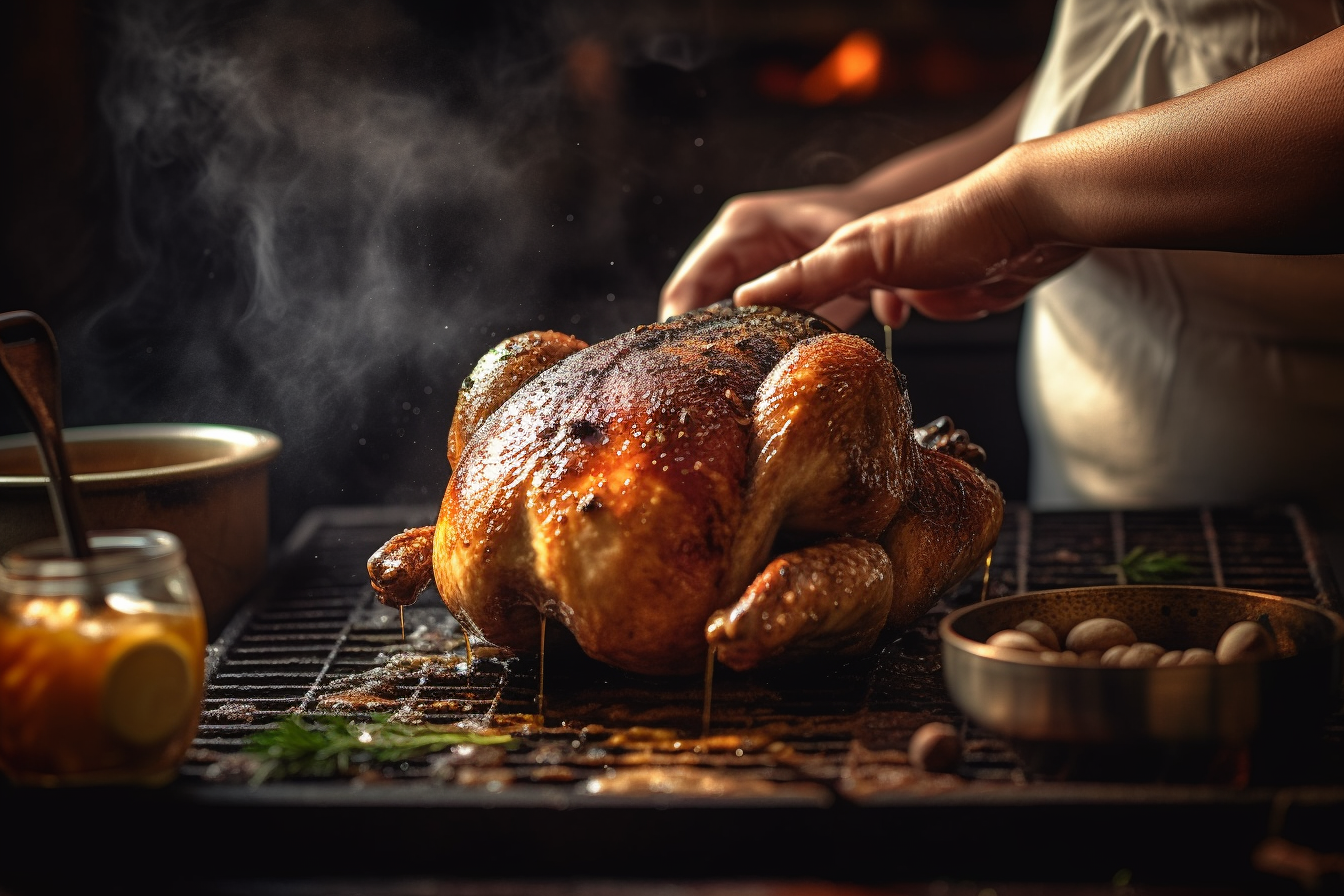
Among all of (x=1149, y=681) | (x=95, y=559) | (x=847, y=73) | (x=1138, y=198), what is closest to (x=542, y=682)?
(x=95, y=559)

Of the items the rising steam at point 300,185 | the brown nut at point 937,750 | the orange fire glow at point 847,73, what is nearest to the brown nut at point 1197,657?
the brown nut at point 937,750

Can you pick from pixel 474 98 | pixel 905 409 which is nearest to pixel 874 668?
pixel 905 409

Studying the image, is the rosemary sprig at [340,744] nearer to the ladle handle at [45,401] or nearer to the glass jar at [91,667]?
the glass jar at [91,667]

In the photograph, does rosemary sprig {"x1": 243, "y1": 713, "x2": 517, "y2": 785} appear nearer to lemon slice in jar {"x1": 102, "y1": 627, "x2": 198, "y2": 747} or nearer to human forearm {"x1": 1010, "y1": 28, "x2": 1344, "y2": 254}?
lemon slice in jar {"x1": 102, "y1": 627, "x2": 198, "y2": 747}

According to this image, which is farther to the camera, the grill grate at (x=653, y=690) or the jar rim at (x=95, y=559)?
the grill grate at (x=653, y=690)

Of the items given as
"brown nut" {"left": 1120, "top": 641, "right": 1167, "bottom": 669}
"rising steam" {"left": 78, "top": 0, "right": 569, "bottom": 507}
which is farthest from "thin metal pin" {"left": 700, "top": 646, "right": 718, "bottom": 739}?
"rising steam" {"left": 78, "top": 0, "right": 569, "bottom": 507}

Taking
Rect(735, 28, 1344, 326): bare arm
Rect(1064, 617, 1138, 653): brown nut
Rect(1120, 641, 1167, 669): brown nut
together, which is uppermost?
Rect(735, 28, 1344, 326): bare arm
